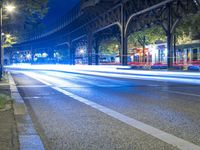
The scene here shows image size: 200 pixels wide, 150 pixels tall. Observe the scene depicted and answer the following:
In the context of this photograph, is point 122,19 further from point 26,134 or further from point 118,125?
point 26,134

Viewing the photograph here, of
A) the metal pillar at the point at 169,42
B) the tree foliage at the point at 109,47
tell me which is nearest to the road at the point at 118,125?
the metal pillar at the point at 169,42

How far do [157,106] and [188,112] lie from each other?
5.65 feet

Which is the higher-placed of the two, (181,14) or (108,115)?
(181,14)

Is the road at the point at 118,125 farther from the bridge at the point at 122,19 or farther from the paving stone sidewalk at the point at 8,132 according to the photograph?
the bridge at the point at 122,19

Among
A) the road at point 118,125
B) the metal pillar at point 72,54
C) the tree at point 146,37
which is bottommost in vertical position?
the road at point 118,125

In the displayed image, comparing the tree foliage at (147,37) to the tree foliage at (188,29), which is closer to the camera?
the tree foliage at (188,29)

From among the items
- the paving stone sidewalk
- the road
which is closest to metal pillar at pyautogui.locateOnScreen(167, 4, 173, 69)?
the road

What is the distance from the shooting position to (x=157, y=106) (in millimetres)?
13617

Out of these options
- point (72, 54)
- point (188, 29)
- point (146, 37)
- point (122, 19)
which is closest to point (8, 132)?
point (122, 19)

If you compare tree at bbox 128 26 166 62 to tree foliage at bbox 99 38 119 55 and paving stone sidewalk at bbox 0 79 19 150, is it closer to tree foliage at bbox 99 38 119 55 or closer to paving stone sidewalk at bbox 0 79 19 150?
tree foliage at bbox 99 38 119 55

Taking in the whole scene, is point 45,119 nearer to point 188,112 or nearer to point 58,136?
point 58,136

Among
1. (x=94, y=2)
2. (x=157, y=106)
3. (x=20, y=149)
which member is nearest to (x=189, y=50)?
(x=94, y=2)

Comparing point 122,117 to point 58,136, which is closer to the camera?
point 58,136

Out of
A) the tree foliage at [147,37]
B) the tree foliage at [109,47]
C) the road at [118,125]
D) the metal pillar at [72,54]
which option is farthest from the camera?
the metal pillar at [72,54]
